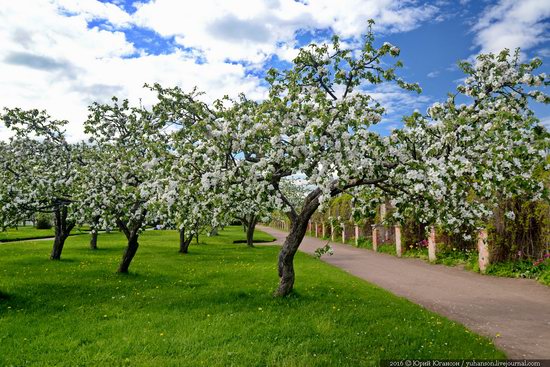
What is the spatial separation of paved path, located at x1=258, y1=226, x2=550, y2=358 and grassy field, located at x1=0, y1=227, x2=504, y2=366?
2.76 ft

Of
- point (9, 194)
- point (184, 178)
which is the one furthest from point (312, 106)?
point (9, 194)

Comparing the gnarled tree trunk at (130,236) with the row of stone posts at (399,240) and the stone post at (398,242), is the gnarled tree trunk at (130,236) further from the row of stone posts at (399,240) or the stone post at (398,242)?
the stone post at (398,242)

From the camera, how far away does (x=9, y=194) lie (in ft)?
49.5

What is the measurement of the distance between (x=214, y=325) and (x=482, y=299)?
890cm

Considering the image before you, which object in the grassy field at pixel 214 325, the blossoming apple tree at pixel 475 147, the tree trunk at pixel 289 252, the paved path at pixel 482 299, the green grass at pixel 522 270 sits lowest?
the paved path at pixel 482 299

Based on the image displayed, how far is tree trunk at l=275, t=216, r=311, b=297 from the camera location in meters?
12.1

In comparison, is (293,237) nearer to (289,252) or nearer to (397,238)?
(289,252)

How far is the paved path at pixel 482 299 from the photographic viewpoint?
9.27m

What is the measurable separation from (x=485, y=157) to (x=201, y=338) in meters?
7.05

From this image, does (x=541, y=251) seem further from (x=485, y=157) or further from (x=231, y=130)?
(x=231, y=130)

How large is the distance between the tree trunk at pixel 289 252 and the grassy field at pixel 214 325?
1.70 ft

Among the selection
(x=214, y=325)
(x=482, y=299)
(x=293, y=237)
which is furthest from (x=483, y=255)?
(x=214, y=325)

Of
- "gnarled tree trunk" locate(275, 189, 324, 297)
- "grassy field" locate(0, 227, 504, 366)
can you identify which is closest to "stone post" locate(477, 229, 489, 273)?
"grassy field" locate(0, 227, 504, 366)

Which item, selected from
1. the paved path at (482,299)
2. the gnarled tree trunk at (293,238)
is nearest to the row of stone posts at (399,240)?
the paved path at (482,299)
